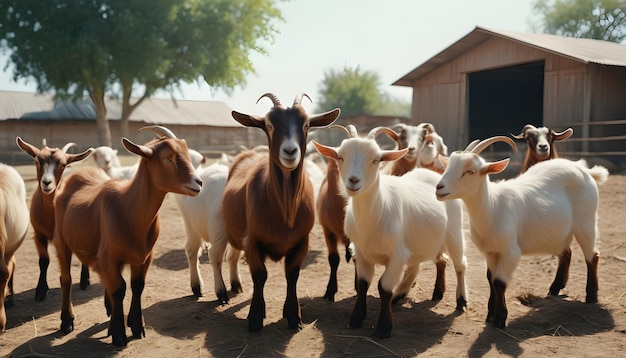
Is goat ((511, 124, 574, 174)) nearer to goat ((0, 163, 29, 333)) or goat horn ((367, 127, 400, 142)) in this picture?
goat horn ((367, 127, 400, 142))

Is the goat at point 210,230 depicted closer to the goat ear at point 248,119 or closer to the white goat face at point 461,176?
the goat ear at point 248,119

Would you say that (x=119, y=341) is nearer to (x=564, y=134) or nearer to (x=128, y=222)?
(x=128, y=222)

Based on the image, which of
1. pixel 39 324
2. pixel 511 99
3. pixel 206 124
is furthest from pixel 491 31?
pixel 206 124

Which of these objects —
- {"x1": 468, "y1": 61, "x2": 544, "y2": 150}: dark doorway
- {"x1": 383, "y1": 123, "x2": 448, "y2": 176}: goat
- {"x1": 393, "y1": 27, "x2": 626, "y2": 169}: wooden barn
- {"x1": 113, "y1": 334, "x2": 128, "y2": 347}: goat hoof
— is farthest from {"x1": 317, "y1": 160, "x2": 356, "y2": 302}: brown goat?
{"x1": 468, "y1": 61, "x2": 544, "y2": 150}: dark doorway

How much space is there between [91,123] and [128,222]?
1135 inches

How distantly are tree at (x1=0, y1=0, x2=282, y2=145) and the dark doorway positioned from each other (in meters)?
12.8

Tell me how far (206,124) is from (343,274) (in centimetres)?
2826

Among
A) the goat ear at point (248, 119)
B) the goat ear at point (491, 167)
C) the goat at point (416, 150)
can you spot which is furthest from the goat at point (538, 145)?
the goat ear at point (248, 119)

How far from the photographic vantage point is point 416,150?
24.0 ft

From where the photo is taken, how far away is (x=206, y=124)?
33.6 meters

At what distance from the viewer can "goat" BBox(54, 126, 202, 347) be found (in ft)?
14.1

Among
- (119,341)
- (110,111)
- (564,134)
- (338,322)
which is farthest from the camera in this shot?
(110,111)

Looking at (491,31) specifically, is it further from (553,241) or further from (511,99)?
(553,241)

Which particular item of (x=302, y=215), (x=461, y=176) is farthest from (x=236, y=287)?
(x=461, y=176)
